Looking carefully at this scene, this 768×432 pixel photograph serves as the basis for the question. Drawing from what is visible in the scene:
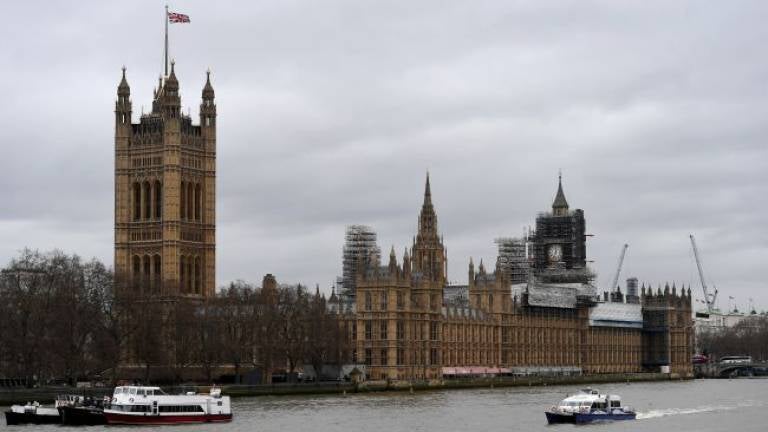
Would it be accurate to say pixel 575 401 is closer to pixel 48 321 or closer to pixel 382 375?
pixel 48 321

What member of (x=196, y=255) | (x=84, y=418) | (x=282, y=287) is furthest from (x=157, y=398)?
(x=196, y=255)

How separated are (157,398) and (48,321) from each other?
2765 cm

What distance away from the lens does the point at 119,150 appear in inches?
7126

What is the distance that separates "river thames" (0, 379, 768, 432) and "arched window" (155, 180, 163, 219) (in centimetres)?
4172

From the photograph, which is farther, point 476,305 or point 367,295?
point 476,305

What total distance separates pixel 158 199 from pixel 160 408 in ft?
257

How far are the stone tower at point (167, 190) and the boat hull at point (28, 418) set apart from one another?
70559 millimetres

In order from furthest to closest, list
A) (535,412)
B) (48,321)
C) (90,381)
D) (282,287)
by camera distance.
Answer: (282,287)
(90,381)
(48,321)
(535,412)

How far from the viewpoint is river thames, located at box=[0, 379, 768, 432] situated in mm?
99375

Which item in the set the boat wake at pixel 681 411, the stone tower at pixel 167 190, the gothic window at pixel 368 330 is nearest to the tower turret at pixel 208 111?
the stone tower at pixel 167 190

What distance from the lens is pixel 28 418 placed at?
334 feet

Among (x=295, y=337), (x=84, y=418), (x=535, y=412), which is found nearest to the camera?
(x=84, y=418)

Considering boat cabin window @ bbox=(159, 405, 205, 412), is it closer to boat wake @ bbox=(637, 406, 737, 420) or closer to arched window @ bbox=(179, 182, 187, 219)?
boat wake @ bbox=(637, 406, 737, 420)

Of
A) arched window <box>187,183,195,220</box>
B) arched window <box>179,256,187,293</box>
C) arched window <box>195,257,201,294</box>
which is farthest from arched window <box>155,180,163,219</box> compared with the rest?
arched window <box>195,257,201,294</box>
